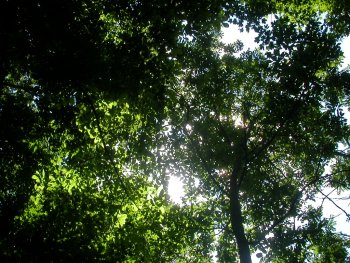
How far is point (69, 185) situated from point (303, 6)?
39.1 ft

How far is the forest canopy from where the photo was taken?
301 inches

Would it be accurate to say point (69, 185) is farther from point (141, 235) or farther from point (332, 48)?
point (332, 48)

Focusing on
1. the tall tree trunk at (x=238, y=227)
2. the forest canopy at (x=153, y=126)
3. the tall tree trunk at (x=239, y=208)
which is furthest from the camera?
the tall tree trunk at (x=239, y=208)

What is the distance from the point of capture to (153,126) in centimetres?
934

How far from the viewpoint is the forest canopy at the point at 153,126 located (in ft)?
25.1

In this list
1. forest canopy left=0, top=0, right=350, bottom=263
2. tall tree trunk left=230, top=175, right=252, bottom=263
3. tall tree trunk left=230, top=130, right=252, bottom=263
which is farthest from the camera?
tall tree trunk left=230, top=130, right=252, bottom=263

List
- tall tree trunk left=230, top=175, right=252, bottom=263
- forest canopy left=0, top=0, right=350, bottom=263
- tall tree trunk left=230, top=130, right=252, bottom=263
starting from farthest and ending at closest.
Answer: tall tree trunk left=230, top=130, right=252, bottom=263 → tall tree trunk left=230, top=175, right=252, bottom=263 → forest canopy left=0, top=0, right=350, bottom=263

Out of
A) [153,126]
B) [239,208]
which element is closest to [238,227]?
[239,208]

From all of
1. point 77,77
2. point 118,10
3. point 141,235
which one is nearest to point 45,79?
point 77,77

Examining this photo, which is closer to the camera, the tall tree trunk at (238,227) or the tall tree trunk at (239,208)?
the tall tree trunk at (238,227)

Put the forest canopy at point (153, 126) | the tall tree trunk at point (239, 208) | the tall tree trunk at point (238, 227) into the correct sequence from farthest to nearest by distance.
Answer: the tall tree trunk at point (239, 208)
the tall tree trunk at point (238, 227)
the forest canopy at point (153, 126)

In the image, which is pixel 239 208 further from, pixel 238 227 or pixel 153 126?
pixel 153 126

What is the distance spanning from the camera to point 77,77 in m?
7.32

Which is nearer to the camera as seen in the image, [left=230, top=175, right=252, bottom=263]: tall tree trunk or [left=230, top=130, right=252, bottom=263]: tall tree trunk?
[left=230, top=175, right=252, bottom=263]: tall tree trunk
